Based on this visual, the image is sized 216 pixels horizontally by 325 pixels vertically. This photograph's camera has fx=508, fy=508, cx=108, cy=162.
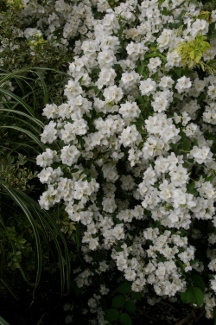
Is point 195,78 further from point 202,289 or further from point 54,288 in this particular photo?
point 54,288

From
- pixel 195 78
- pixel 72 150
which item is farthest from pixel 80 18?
pixel 72 150

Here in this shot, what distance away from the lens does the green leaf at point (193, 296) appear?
2072mm

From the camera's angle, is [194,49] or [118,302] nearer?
[194,49]

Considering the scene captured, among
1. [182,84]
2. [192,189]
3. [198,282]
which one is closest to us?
[192,189]

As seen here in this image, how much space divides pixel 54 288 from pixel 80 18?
1397 millimetres

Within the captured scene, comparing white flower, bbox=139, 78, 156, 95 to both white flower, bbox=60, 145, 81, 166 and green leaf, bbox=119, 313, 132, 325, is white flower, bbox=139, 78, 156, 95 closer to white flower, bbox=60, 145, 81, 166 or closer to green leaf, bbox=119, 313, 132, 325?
white flower, bbox=60, 145, 81, 166

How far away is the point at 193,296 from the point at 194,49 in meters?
0.99

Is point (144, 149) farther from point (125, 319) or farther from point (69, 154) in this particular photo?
point (125, 319)

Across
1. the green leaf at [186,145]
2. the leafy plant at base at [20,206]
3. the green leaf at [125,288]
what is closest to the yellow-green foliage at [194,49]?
the green leaf at [186,145]

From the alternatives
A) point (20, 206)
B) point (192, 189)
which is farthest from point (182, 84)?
point (20, 206)

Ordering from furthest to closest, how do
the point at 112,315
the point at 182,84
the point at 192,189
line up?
the point at 112,315 < the point at 182,84 < the point at 192,189

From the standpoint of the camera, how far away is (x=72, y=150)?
6.50 ft

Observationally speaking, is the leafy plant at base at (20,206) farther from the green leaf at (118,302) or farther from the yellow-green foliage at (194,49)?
the yellow-green foliage at (194,49)

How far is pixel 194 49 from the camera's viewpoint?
198 centimetres
